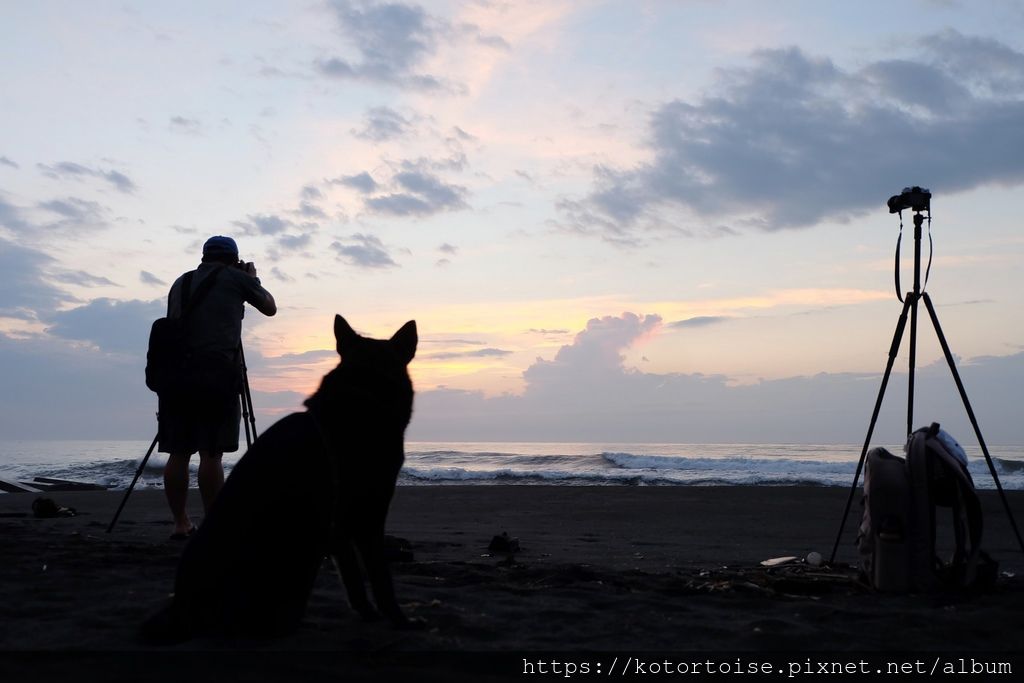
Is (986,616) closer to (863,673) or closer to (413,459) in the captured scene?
(863,673)

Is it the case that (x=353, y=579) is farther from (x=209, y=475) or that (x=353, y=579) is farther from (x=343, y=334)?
(x=209, y=475)

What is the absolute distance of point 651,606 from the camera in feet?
11.8

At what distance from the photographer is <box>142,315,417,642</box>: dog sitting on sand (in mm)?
2715

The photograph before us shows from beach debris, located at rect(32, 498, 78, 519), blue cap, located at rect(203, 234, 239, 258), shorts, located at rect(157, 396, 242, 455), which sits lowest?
beach debris, located at rect(32, 498, 78, 519)

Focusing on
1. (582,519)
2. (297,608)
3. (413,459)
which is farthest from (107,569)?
(413,459)

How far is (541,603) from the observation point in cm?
367

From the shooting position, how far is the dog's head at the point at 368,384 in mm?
3025

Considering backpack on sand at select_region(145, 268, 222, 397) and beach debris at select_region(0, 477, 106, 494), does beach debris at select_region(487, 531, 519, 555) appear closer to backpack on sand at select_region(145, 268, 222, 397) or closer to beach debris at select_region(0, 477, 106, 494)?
backpack on sand at select_region(145, 268, 222, 397)

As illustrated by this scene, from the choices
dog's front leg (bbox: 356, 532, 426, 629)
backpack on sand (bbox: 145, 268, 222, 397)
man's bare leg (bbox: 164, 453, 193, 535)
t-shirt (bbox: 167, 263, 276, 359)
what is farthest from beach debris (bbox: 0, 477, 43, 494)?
dog's front leg (bbox: 356, 532, 426, 629)

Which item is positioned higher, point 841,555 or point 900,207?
point 900,207

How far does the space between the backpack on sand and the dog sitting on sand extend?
2643 millimetres

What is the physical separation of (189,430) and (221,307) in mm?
862

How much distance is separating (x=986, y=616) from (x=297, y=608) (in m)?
2.83

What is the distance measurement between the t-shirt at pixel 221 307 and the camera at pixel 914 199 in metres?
4.24
